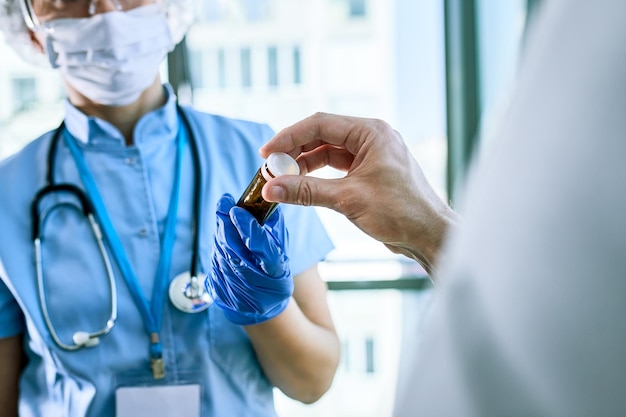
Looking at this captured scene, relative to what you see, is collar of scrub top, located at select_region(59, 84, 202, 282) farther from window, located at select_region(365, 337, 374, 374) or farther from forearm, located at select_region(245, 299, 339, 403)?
window, located at select_region(365, 337, 374, 374)

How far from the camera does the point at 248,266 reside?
113 cm

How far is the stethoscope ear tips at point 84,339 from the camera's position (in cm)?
127

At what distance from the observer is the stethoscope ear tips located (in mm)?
1268

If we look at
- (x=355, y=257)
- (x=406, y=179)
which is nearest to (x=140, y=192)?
(x=406, y=179)

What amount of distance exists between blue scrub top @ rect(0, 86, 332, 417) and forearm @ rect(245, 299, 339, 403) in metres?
0.05

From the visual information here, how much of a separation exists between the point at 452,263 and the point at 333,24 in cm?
297

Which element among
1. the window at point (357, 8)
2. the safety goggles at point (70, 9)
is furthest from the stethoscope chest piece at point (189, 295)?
the window at point (357, 8)

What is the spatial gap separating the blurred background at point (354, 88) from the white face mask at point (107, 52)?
5.36ft

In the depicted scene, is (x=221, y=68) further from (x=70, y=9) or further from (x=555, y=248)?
(x=555, y=248)

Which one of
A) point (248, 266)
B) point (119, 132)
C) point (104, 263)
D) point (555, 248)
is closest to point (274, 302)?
point (248, 266)

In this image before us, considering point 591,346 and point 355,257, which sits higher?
point 591,346

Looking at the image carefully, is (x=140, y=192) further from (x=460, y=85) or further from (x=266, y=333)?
(x=460, y=85)

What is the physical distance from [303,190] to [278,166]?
0.24ft

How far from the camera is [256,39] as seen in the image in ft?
10.5
